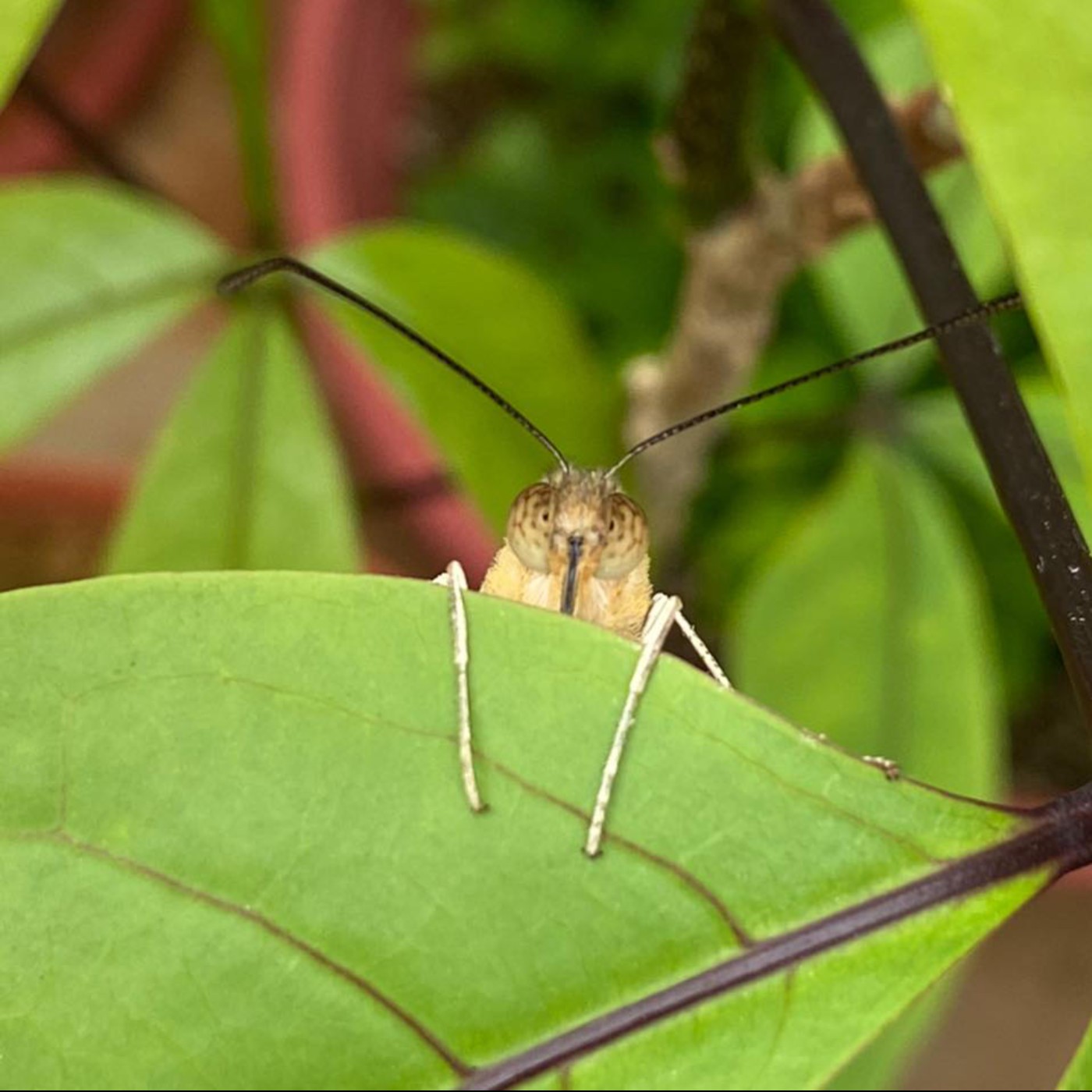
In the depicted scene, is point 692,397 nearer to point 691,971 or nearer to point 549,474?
point 549,474

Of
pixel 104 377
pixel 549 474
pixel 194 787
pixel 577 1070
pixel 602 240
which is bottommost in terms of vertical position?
pixel 577 1070

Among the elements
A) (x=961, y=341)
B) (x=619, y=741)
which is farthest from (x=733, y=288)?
(x=619, y=741)

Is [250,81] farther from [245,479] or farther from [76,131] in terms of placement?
[245,479]

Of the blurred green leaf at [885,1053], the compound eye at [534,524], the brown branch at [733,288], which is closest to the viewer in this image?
the compound eye at [534,524]

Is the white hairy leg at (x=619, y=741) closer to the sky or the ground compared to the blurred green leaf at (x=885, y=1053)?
closer to the sky

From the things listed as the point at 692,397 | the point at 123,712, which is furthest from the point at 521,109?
the point at 123,712

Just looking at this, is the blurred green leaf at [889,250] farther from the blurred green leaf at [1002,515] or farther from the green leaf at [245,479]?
the green leaf at [245,479]

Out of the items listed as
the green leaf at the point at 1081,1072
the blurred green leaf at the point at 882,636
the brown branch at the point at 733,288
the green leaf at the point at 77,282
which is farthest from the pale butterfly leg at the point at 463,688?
the blurred green leaf at the point at 882,636
